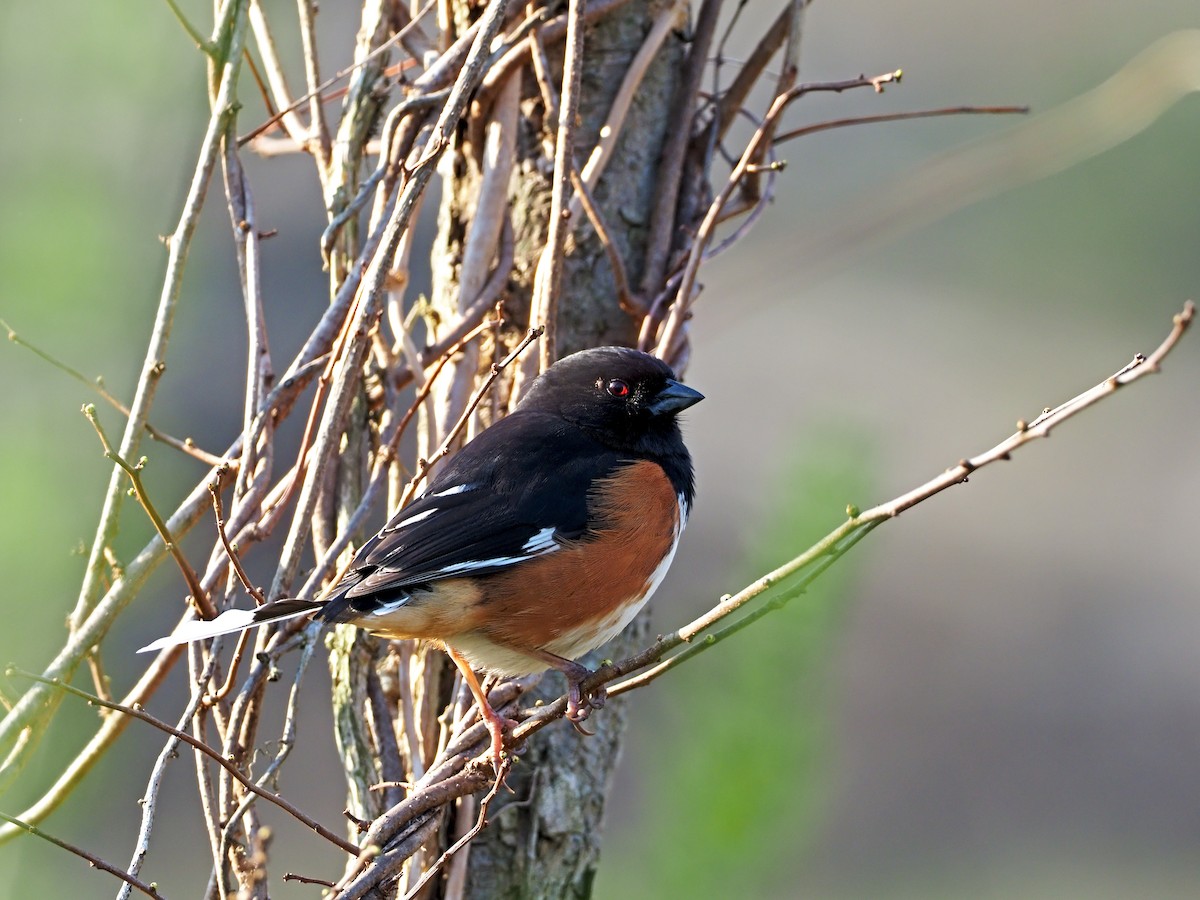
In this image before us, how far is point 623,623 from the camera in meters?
2.19

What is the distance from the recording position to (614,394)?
7.74 feet

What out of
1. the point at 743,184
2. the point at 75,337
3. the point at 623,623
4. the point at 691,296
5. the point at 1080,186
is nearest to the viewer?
the point at 75,337

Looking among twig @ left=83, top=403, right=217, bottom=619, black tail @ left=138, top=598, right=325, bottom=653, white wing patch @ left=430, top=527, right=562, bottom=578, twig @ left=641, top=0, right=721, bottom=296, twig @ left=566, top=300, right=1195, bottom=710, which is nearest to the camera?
twig @ left=566, top=300, right=1195, bottom=710

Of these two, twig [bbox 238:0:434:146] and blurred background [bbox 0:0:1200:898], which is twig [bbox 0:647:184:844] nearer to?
blurred background [bbox 0:0:1200:898]

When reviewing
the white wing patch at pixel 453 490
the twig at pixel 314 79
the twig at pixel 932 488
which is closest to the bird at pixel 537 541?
the white wing patch at pixel 453 490

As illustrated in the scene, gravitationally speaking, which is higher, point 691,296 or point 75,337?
point 691,296

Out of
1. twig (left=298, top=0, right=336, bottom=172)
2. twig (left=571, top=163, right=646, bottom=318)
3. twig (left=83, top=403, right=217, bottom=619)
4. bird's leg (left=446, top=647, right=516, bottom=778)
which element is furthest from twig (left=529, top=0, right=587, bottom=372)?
twig (left=83, top=403, right=217, bottom=619)

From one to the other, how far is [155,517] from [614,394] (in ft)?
3.18

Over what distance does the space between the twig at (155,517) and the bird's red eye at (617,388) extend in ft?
2.63

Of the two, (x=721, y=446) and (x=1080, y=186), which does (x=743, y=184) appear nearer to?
(x=721, y=446)

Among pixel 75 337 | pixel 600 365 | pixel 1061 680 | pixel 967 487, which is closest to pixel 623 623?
pixel 600 365

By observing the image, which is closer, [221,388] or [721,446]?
[221,388]

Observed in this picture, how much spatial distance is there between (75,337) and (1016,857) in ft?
14.9

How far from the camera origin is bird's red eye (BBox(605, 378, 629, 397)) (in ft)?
7.63
